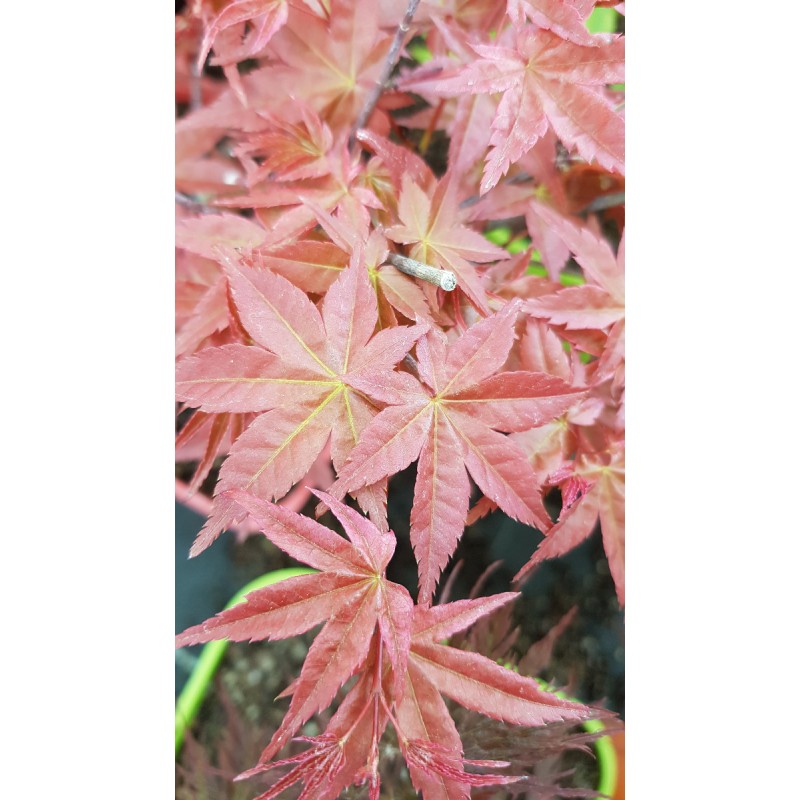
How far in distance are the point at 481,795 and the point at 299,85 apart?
643mm

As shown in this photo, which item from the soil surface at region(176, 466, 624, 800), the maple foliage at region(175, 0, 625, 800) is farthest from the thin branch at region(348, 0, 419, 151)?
the soil surface at region(176, 466, 624, 800)

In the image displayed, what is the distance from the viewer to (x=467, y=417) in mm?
435

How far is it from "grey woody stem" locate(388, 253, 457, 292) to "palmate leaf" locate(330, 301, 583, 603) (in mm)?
36

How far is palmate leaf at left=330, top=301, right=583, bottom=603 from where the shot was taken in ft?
1.38

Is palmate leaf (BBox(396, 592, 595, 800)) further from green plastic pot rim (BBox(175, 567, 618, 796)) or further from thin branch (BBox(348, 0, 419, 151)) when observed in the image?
thin branch (BBox(348, 0, 419, 151))

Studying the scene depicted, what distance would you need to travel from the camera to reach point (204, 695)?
0.71m

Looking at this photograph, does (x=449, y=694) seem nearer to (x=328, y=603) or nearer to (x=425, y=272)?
(x=328, y=603)

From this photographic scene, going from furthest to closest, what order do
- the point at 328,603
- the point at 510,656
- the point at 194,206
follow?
the point at 510,656 → the point at 194,206 → the point at 328,603

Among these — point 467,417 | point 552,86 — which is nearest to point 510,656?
point 467,417

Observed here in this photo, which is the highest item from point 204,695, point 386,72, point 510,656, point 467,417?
point 386,72

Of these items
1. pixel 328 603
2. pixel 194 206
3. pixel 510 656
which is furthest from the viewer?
pixel 510 656

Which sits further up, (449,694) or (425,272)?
(425,272)

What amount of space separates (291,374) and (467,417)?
0.12 m

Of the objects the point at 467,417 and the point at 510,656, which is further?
the point at 510,656
